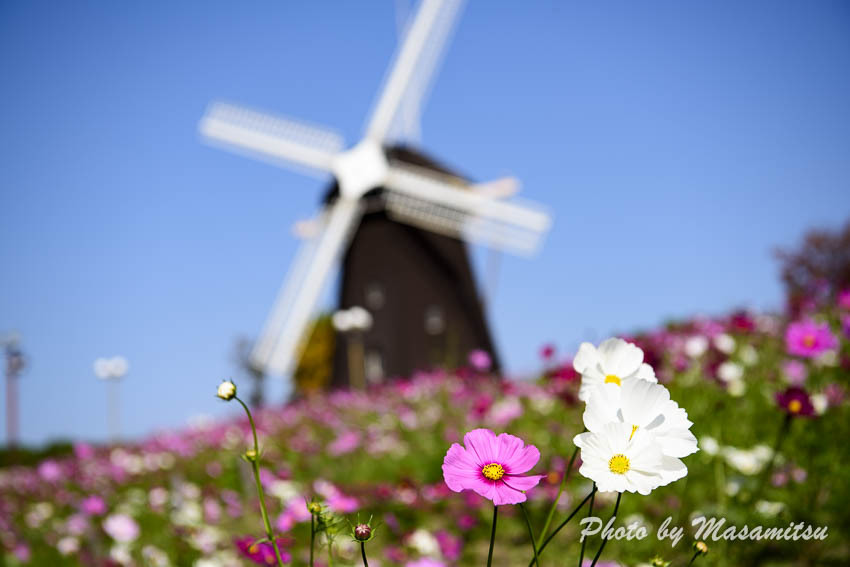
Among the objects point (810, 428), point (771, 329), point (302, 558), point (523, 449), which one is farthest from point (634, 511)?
point (771, 329)

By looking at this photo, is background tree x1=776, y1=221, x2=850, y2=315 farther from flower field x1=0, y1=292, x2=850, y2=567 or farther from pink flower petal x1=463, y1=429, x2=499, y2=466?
pink flower petal x1=463, y1=429, x2=499, y2=466

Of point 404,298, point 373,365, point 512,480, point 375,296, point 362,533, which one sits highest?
point 512,480

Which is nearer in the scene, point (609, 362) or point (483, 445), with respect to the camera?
point (483, 445)

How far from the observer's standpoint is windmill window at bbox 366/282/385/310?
1352 cm

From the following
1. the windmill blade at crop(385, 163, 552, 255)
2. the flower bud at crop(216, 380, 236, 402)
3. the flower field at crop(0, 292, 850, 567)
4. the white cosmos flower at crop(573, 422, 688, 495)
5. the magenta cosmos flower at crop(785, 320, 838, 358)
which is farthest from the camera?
the windmill blade at crop(385, 163, 552, 255)

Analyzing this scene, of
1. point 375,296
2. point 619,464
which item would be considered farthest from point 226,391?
point 375,296

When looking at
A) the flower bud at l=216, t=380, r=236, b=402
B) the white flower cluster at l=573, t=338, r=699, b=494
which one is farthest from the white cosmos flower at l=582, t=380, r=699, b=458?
the flower bud at l=216, t=380, r=236, b=402

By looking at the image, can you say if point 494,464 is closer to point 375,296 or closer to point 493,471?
point 493,471

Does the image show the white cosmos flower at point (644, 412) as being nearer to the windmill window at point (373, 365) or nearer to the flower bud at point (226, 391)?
the flower bud at point (226, 391)

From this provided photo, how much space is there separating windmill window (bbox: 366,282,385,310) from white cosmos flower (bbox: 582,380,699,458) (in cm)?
1262

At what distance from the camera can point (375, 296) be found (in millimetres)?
13555

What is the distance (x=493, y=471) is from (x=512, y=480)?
0.04 metres

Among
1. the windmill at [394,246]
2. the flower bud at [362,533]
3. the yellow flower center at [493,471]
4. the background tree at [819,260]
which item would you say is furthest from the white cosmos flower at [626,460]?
the background tree at [819,260]

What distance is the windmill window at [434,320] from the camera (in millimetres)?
13391
